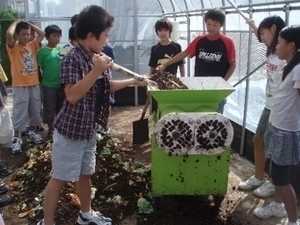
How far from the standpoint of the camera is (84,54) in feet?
8.21

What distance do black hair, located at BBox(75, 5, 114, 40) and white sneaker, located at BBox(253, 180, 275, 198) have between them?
2361mm

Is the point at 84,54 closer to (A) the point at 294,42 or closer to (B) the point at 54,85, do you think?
(A) the point at 294,42

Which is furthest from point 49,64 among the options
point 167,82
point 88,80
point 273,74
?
point 273,74

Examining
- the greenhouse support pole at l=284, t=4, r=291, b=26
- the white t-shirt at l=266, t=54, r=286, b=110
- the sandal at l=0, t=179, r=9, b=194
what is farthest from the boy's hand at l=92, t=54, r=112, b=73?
the greenhouse support pole at l=284, t=4, r=291, b=26

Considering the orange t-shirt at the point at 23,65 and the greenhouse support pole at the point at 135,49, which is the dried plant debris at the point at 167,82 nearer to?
the orange t-shirt at the point at 23,65

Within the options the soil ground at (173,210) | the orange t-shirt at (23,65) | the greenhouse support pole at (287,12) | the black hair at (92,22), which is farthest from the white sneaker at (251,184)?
the orange t-shirt at (23,65)

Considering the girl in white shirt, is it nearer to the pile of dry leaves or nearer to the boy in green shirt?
the pile of dry leaves

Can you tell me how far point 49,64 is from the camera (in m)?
5.21

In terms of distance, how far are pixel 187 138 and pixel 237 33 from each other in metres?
3.04

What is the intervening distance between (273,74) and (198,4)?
3.99 m

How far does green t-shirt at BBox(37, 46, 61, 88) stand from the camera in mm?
5191

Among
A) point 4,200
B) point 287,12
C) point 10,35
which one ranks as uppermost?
point 287,12

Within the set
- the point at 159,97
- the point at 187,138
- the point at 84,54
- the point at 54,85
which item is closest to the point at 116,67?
the point at 84,54

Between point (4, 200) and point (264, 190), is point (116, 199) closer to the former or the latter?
point (4, 200)
